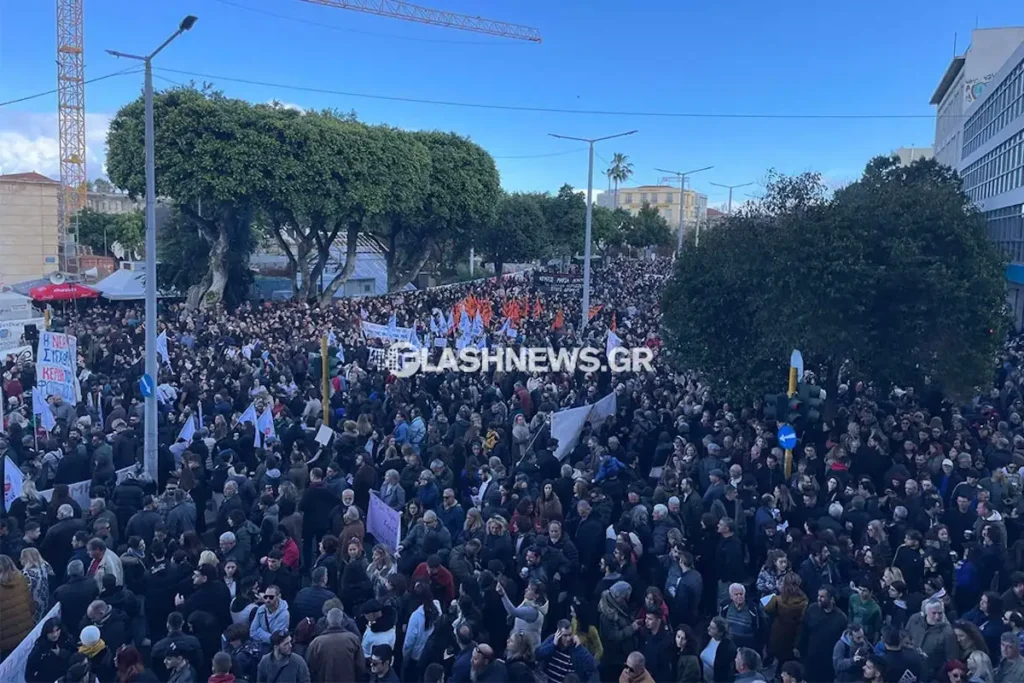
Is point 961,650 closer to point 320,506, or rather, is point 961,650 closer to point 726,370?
point 320,506

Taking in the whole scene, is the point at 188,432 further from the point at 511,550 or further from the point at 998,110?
the point at 998,110

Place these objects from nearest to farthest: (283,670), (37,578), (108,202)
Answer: (283,670), (37,578), (108,202)

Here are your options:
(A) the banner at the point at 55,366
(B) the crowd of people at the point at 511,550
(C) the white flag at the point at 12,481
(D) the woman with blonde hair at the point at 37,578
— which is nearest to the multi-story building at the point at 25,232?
(A) the banner at the point at 55,366

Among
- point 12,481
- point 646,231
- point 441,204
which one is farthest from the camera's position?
point 646,231

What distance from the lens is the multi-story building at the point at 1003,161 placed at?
32.2m

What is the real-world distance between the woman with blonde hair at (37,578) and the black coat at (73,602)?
0.57 metres

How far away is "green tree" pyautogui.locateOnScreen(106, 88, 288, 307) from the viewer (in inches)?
1257

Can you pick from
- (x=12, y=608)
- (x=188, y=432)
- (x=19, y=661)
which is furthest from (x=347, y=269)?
(x=19, y=661)

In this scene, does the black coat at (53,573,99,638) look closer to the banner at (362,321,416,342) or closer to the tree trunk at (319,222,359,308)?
the banner at (362,321,416,342)

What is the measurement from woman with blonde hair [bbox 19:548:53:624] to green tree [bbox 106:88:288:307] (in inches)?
1050

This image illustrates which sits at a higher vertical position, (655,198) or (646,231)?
(655,198)

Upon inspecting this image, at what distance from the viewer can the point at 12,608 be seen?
6867mm

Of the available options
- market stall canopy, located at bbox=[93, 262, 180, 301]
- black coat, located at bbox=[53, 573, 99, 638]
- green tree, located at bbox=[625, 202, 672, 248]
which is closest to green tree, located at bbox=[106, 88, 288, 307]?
market stall canopy, located at bbox=[93, 262, 180, 301]

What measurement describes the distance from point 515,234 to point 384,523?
1803 inches
